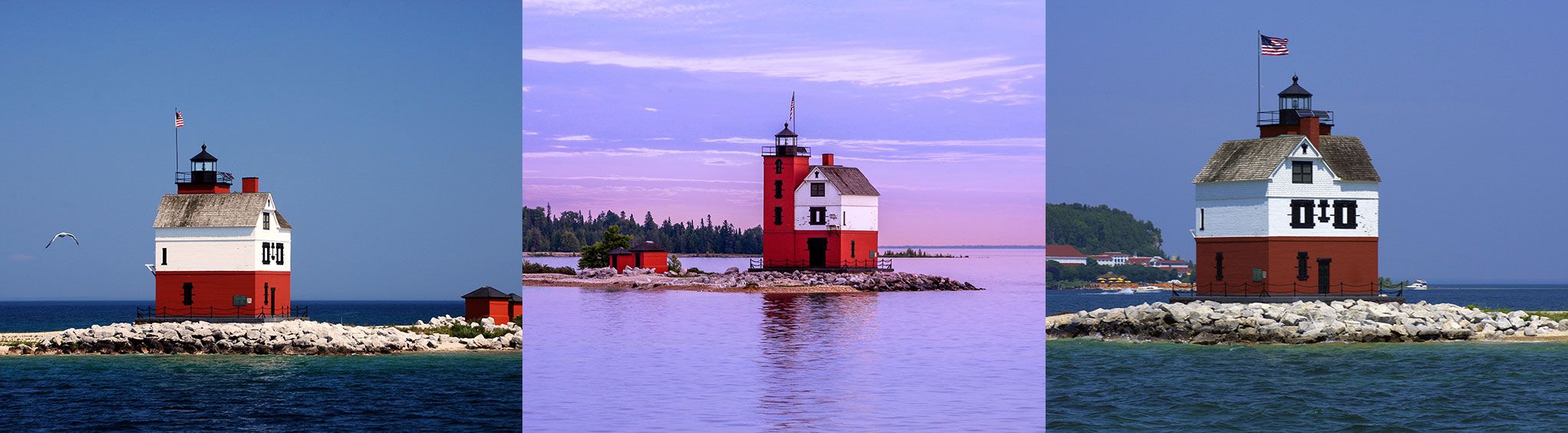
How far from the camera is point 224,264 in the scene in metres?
55.1

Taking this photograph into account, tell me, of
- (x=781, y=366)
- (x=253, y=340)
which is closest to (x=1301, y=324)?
(x=781, y=366)

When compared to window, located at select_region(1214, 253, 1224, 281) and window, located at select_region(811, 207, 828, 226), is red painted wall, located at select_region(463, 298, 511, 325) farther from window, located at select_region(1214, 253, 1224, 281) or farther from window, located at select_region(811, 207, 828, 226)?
window, located at select_region(1214, 253, 1224, 281)

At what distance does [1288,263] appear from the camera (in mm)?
50312

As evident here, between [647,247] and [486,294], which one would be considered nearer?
[486,294]

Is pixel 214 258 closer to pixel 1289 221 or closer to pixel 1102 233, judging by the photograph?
pixel 1289 221

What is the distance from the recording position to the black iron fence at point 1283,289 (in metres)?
50.2

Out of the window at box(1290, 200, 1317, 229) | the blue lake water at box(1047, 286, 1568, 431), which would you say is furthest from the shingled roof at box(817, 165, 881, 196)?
the window at box(1290, 200, 1317, 229)

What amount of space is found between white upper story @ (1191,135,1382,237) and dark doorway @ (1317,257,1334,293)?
2.77 ft

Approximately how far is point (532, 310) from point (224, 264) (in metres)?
12.2

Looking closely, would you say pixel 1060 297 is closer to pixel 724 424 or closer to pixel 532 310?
pixel 532 310

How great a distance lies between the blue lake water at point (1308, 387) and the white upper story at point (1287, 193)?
524cm

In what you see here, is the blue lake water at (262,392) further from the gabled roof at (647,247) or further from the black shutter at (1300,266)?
the black shutter at (1300,266)

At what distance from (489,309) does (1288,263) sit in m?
31.6

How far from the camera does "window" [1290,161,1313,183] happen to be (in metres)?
50.8
